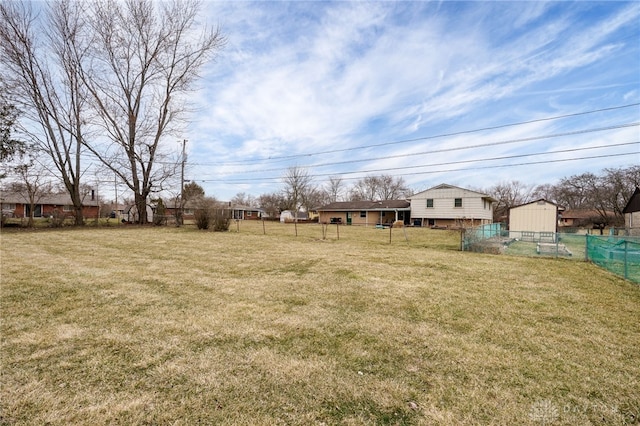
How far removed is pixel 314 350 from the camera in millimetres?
2986

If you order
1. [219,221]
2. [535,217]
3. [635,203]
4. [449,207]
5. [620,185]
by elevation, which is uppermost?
[620,185]

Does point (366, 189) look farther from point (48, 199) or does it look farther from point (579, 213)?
point (48, 199)

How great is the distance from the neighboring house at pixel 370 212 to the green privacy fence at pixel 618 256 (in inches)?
856

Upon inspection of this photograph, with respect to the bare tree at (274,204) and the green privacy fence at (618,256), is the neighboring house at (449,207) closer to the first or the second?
the green privacy fence at (618,256)

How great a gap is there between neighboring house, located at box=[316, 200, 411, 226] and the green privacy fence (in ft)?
71.3

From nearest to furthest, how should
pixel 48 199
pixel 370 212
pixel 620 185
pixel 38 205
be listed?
1. pixel 48 199
2. pixel 370 212
3. pixel 38 205
4. pixel 620 185

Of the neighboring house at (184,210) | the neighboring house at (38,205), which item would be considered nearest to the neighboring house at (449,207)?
the neighboring house at (184,210)

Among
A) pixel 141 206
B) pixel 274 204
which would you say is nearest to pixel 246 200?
pixel 274 204

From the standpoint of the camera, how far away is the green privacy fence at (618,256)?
6.72 meters

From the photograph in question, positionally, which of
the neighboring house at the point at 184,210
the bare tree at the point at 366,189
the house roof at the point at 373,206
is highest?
the bare tree at the point at 366,189

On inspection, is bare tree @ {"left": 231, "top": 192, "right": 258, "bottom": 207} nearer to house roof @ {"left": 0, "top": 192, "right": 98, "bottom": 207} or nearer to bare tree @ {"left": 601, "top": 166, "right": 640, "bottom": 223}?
house roof @ {"left": 0, "top": 192, "right": 98, "bottom": 207}

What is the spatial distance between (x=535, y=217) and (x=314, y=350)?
906 inches

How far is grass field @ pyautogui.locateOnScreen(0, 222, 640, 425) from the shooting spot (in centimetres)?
207

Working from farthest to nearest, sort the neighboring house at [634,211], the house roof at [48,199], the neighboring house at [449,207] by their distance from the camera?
the house roof at [48,199], the neighboring house at [449,207], the neighboring house at [634,211]
